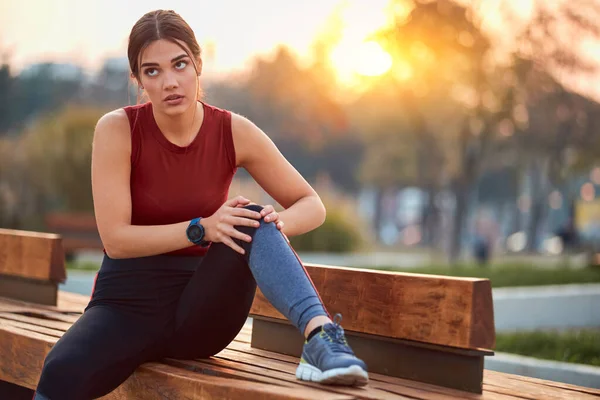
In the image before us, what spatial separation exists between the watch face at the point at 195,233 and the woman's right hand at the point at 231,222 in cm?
4

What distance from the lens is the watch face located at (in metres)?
3.15

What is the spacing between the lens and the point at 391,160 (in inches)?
1801

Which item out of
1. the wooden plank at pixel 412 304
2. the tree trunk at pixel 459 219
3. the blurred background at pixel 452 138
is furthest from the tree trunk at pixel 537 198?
the wooden plank at pixel 412 304

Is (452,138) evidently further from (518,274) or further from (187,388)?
(187,388)

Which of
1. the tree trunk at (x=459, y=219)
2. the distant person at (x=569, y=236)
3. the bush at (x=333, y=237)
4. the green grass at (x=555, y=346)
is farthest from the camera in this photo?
the distant person at (x=569, y=236)

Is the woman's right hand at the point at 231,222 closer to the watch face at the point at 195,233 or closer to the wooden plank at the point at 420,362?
the watch face at the point at 195,233

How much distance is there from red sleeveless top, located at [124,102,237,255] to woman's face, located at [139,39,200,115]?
121 millimetres

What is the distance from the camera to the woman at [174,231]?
3.02m

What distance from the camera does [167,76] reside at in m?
3.30

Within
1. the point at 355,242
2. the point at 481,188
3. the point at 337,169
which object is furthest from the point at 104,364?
the point at 481,188

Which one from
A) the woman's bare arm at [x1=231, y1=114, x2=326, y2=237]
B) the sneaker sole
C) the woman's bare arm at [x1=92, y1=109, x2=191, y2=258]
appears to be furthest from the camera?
the woman's bare arm at [x1=231, y1=114, x2=326, y2=237]

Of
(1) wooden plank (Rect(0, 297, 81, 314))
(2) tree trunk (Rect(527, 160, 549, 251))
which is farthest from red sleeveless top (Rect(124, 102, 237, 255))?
(2) tree trunk (Rect(527, 160, 549, 251))

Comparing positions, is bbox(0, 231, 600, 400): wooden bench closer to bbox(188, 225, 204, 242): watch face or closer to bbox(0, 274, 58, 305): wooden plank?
bbox(188, 225, 204, 242): watch face

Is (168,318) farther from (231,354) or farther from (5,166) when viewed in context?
(5,166)
